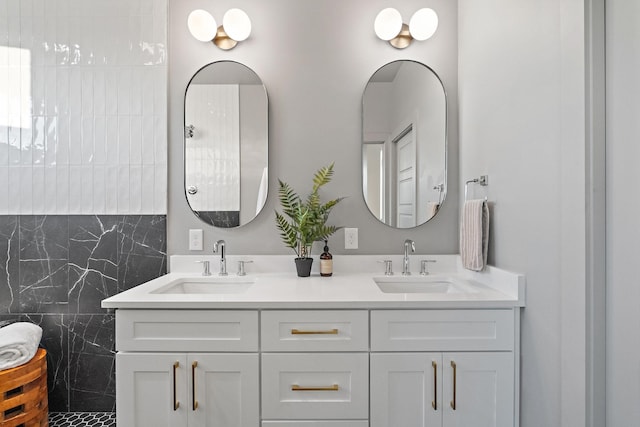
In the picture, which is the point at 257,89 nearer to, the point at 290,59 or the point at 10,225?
the point at 290,59

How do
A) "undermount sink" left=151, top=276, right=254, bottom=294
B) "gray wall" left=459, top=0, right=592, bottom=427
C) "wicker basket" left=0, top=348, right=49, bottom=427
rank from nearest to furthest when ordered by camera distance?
"gray wall" left=459, top=0, right=592, bottom=427
"wicker basket" left=0, top=348, right=49, bottom=427
"undermount sink" left=151, top=276, right=254, bottom=294

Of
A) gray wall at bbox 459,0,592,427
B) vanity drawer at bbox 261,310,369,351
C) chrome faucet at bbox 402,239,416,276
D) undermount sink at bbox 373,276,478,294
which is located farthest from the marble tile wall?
gray wall at bbox 459,0,592,427

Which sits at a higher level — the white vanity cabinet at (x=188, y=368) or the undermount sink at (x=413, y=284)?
the undermount sink at (x=413, y=284)

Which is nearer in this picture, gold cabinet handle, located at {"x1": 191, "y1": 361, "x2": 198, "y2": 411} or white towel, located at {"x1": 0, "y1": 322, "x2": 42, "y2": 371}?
gold cabinet handle, located at {"x1": 191, "y1": 361, "x2": 198, "y2": 411}

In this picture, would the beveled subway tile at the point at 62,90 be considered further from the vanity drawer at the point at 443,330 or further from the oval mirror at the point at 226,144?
the vanity drawer at the point at 443,330

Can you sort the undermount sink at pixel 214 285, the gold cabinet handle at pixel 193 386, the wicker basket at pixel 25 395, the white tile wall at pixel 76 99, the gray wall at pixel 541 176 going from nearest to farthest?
the gray wall at pixel 541 176 → the gold cabinet handle at pixel 193 386 → the wicker basket at pixel 25 395 → the undermount sink at pixel 214 285 → the white tile wall at pixel 76 99

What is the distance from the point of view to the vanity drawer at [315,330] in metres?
1.34

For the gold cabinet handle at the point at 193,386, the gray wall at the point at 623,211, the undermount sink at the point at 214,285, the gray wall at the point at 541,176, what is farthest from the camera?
the undermount sink at the point at 214,285

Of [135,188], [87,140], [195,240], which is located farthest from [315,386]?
[87,140]

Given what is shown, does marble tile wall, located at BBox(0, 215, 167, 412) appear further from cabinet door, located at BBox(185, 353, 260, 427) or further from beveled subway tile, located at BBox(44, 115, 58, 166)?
cabinet door, located at BBox(185, 353, 260, 427)

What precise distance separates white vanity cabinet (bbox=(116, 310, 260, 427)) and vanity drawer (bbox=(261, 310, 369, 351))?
0.07 m

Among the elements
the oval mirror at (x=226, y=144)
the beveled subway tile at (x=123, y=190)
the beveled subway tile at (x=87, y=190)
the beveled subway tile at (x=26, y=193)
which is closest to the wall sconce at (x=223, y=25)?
the oval mirror at (x=226, y=144)

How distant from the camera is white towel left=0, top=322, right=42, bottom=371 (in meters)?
1.53

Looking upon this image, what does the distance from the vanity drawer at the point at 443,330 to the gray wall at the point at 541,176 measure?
0.30 feet
